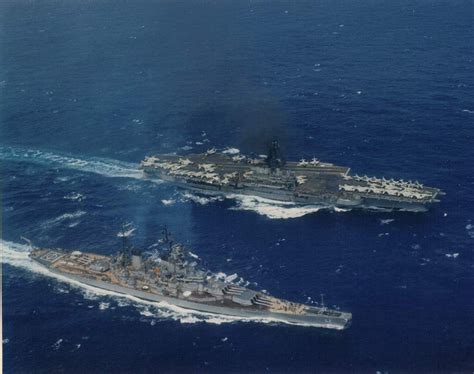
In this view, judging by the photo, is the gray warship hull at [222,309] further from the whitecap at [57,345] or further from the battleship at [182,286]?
the whitecap at [57,345]

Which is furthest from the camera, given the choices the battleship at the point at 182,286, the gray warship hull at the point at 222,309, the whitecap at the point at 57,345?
the battleship at the point at 182,286

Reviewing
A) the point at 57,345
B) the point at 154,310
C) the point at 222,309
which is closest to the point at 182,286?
the point at 154,310

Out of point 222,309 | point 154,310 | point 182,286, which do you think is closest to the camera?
point 222,309

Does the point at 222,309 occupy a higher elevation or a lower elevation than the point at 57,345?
higher

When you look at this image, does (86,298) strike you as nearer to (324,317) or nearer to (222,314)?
(222,314)

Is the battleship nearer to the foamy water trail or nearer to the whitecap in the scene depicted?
the foamy water trail

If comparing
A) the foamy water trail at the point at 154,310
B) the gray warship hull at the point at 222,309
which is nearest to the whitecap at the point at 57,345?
the foamy water trail at the point at 154,310

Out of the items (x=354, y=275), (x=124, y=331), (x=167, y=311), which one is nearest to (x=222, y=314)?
(x=167, y=311)

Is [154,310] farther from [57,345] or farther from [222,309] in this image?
[57,345]

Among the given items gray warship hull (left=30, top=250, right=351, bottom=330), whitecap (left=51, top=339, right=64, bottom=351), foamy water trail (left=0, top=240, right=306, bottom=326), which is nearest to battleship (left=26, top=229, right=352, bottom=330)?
gray warship hull (left=30, top=250, right=351, bottom=330)
